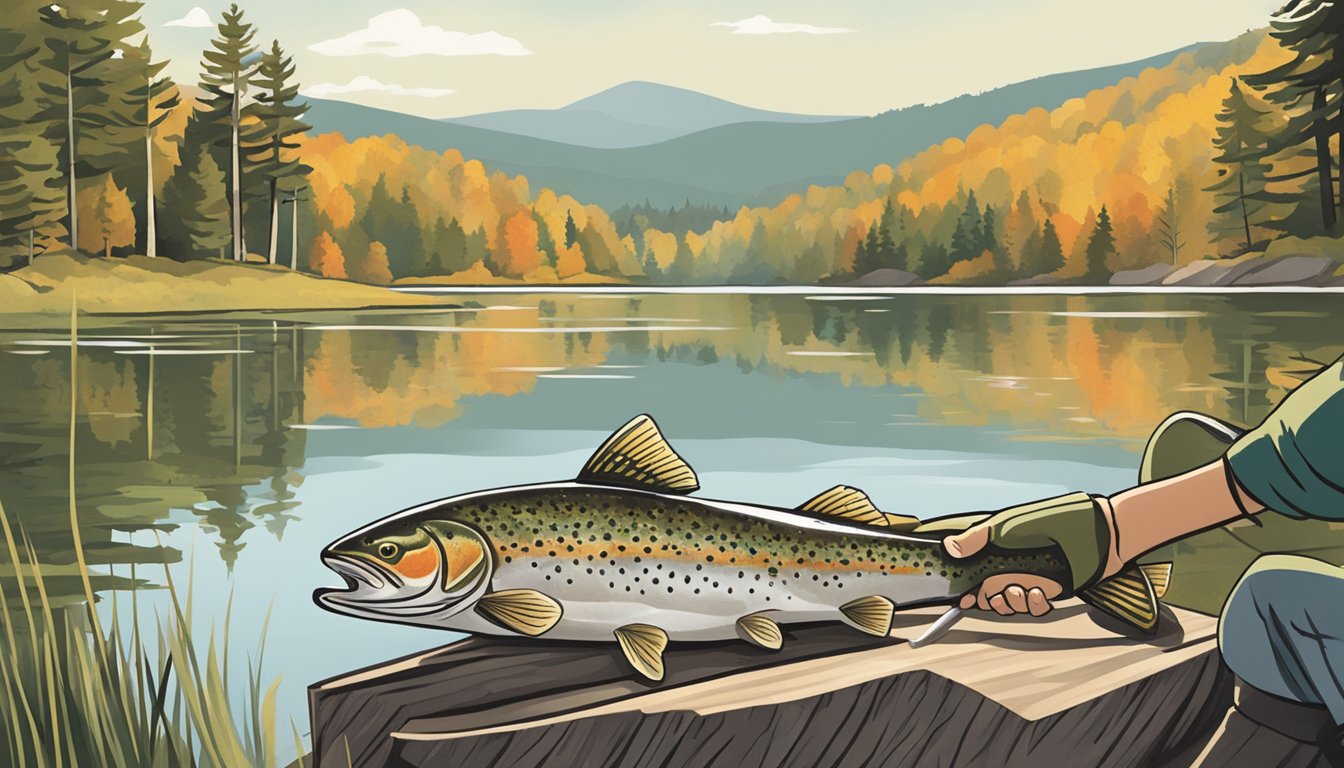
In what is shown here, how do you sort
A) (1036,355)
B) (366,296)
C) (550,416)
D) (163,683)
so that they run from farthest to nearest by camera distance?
(366,296) → (1036,355) → (550,416) → (163,683)

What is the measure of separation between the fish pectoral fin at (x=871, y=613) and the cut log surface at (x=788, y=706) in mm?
Result: 232

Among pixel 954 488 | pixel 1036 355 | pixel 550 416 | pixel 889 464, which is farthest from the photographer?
pixel 1036 355

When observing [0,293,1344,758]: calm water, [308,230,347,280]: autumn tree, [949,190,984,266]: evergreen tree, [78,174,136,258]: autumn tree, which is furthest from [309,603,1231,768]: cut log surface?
[949,190,984,266]: evergreen tree

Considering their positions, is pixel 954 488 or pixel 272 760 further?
pixel 954 488

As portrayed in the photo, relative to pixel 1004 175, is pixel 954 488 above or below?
below

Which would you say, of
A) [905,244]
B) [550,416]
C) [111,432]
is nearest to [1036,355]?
[550,416]

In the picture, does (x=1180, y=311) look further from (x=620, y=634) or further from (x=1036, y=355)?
(x=620, y=634)

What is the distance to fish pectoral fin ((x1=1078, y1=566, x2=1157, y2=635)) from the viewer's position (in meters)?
3.07

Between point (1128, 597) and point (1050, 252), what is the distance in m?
117

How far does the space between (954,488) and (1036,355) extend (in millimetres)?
17201

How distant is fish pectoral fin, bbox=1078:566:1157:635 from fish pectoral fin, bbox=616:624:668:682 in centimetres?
102

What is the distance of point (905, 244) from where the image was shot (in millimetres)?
120250

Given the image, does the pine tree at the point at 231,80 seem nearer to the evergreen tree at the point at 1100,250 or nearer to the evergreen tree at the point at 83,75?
the evergreen tree at the point at 83,75

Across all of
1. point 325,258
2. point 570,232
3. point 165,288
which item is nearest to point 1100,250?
point 570,232
